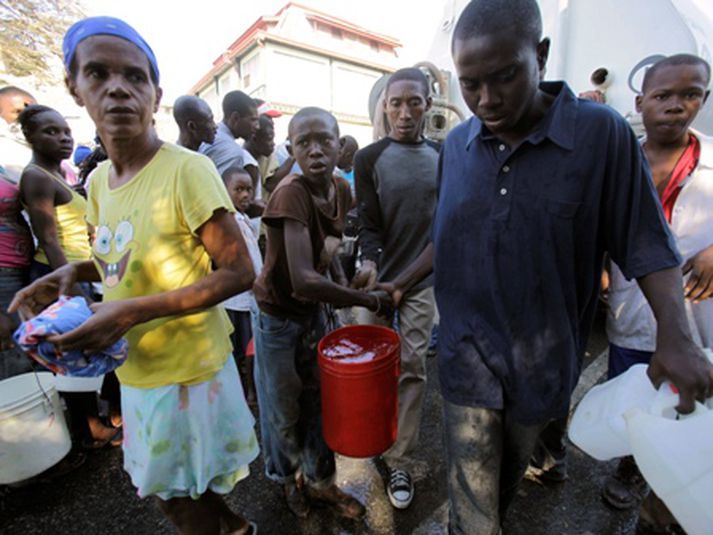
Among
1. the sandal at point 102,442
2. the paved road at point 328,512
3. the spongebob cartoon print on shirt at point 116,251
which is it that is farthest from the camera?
the sandal at point 102,442

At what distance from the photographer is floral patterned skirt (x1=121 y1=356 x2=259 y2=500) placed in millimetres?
1418

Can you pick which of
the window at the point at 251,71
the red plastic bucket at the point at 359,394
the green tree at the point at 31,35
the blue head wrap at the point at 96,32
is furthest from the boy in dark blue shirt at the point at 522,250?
the window at the point at 251,71

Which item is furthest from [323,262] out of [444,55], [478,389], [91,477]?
[444,55]

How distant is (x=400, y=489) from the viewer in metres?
2.21

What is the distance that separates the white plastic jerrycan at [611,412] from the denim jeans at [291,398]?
1.24 metres

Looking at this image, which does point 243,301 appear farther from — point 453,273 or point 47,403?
point 453,273

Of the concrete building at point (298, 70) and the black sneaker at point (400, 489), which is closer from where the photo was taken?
the black sneaker at point (400, 489)

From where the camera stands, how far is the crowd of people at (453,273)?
3.98ft

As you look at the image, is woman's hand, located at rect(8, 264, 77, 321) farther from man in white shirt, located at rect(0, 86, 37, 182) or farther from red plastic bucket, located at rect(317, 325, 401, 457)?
man in white shirt, located at rect(0, 86, 37, 182)

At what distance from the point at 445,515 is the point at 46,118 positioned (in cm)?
372

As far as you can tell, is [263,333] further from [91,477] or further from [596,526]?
[596,526]

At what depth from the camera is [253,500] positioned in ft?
7.54

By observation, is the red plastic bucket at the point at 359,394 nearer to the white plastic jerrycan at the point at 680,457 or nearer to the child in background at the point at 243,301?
the white plastic jerrycan at the point at 680,457

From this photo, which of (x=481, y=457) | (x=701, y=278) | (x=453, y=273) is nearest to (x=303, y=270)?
(x=453, y=273)
